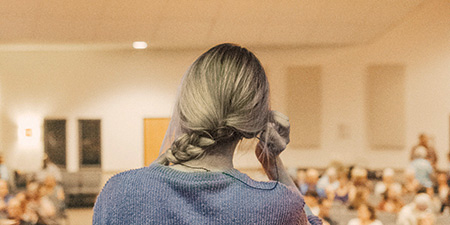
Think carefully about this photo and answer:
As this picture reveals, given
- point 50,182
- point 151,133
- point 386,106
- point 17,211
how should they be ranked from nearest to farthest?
point 17,211 < point 386,106 < point 50,182 < point 151,133

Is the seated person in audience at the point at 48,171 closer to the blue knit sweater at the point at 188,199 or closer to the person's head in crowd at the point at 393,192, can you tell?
the person's head in crowd at the point at 393,192

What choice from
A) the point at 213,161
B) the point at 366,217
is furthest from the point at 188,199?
the point at 366,217

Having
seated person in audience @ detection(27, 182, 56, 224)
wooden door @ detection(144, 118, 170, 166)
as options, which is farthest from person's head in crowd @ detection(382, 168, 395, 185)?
seated person in audience @ detection(27, 182, 56, 224)

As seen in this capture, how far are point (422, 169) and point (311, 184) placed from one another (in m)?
1.69

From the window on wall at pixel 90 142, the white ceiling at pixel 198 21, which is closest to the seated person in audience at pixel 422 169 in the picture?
the white ceiling at pixel 198 21

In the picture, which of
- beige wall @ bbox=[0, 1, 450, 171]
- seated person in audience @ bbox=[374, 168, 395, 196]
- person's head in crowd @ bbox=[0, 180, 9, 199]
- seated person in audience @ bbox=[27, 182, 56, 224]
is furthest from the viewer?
beige wall @ bbox=[0, 1, 450, 171]

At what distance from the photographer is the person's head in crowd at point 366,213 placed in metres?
5.12

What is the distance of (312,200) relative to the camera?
17.6 ft

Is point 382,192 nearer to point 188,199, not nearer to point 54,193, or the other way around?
point 54,193

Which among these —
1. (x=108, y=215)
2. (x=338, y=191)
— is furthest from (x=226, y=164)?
(x=338, y=191)

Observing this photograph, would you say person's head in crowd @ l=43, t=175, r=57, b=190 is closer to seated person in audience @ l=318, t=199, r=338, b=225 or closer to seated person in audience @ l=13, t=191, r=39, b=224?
seated person in audience @ l=13, t=191, r=39, b=224

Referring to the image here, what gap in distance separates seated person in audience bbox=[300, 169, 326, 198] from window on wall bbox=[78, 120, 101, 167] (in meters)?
3.75

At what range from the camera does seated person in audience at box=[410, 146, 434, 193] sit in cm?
617

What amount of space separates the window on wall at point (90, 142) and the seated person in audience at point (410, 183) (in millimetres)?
5156
